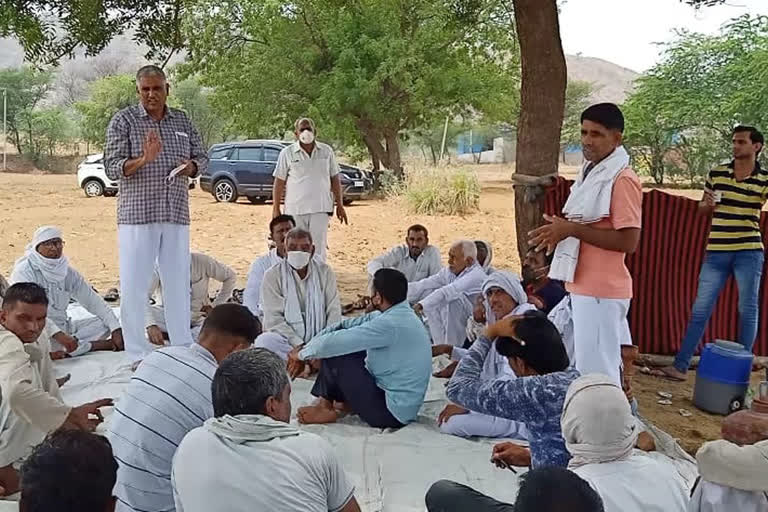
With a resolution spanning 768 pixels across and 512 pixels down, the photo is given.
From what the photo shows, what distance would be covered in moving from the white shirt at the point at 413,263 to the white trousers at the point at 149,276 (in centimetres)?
168

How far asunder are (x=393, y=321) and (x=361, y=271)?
20.4ft

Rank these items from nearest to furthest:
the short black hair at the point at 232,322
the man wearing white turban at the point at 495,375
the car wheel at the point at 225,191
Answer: the short black hair at the point at 232,322 < the man wearing white turban at the point at 495,375 < the car wheel at the point at 225,191

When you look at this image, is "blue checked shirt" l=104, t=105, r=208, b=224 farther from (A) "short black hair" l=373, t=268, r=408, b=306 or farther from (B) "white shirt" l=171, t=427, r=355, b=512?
(B) "white shirt" l=171, t=427, r=355, b=512

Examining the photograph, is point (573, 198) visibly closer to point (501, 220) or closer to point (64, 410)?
point (64, 410)

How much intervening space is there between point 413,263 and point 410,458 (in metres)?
2.62

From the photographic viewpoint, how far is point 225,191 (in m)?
18.5

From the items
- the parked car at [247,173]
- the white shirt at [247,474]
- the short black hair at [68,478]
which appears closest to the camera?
the short black hair at [68,478]

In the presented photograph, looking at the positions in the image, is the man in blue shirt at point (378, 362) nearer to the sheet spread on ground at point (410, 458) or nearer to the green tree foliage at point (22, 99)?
the sheet spread on ground at point (410, 458)

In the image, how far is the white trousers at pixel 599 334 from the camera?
11.2ft

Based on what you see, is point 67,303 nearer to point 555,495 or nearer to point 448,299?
point 448,299

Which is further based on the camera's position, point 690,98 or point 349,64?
point 690,98

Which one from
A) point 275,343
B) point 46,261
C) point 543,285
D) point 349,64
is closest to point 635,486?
point 543,285

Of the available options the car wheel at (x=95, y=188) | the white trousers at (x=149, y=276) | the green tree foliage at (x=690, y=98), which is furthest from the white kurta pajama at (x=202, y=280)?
the green tree foliage at (x=690, y=98)

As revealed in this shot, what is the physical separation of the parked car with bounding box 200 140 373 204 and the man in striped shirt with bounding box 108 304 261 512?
15522mm
